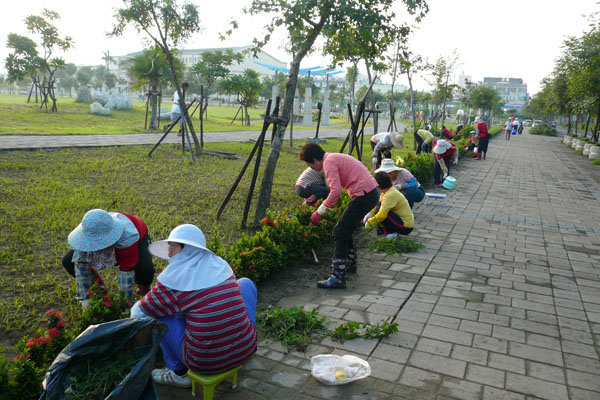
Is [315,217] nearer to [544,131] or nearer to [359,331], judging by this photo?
[359,331]

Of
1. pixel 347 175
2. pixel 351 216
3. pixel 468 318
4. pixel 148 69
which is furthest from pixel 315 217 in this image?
pixel 148 69

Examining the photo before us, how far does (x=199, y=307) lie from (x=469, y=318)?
2.52m

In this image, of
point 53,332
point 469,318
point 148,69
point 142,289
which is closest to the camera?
point 53,332

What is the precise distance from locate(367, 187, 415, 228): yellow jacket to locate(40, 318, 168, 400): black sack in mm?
3888

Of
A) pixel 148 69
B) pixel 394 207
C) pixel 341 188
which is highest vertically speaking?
pixel 148 69

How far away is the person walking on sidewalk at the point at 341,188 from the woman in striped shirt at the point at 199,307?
1.93m

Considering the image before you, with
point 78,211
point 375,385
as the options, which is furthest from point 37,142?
point 375,385

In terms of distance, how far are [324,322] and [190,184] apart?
18.7 ft

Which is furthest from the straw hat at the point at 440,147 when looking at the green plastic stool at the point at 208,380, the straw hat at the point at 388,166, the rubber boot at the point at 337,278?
the green plastic stool at the point at 208,380

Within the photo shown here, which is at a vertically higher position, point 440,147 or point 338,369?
point 440,147

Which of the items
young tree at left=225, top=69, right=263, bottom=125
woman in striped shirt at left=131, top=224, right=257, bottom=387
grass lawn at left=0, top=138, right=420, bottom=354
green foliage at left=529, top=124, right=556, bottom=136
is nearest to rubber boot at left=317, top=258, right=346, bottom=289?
grass lawn at left=0, top=138, right=420, bottom=354

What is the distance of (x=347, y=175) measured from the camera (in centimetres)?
452

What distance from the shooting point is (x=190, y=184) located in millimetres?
8742

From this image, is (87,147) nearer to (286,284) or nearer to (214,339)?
(286,284)
